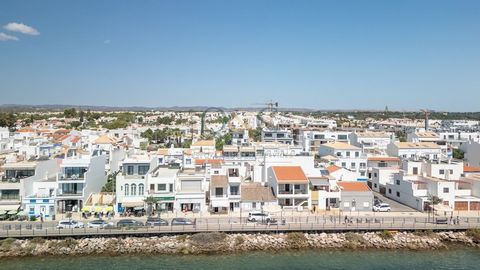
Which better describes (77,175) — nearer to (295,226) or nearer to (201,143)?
(295,226)

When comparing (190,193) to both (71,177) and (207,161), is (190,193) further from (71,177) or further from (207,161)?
(71,177)

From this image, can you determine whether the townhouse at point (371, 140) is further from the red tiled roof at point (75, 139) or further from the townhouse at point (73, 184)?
the red tiled roof at point (75, 139)

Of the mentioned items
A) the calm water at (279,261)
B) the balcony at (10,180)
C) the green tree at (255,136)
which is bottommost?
the calm water at (279,261)

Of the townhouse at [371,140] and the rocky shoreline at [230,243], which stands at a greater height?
the townhouse at [371,140]

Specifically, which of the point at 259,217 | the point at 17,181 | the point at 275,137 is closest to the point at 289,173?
the point at 259,217

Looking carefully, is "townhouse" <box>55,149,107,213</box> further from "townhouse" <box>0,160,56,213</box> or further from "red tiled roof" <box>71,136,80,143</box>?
"red tiled roof" <box>71,136,80,143</box>

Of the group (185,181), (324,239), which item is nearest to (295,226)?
(324,239)

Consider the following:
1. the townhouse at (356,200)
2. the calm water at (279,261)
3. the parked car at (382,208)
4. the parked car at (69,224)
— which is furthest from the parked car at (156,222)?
the parked car at (382,208)
